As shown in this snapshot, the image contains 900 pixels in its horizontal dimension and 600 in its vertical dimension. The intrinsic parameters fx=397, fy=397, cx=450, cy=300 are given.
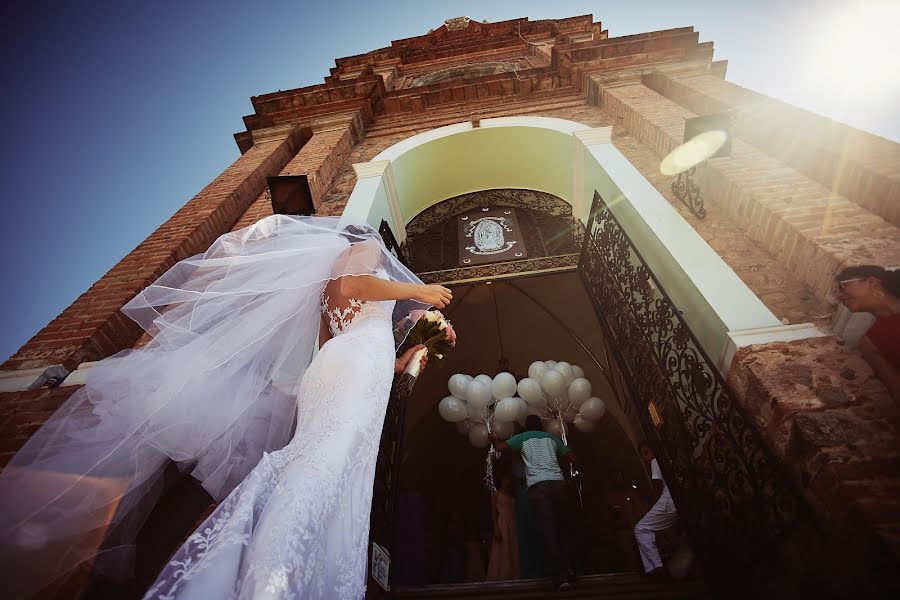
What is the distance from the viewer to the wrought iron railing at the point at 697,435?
2.28m

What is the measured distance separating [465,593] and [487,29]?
1569 centimetres

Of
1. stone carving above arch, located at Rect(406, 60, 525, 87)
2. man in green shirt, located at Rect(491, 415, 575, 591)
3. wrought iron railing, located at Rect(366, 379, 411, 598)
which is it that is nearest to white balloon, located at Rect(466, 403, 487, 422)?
man in green shirt, located at Rect(491, 415, 575, 591)

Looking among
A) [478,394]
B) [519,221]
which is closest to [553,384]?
[478,394]

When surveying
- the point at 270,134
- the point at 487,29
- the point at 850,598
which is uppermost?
the point at 487,29

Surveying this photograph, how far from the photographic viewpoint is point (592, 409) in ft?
20.3

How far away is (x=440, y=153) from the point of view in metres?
6.21

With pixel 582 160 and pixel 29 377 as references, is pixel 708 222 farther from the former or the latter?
pixel 29 377

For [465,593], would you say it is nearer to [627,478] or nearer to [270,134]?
[627,478]

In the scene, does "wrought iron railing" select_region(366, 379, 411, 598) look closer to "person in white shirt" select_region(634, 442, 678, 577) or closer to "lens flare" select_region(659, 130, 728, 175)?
"person in white shirt" select_region(634, 442, 678, 577)

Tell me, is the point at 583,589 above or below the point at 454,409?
above

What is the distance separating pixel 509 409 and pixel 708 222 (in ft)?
12.1

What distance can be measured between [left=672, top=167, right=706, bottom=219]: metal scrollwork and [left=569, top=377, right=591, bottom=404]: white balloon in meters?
3.31

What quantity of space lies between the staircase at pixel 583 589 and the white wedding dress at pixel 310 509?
2719mm

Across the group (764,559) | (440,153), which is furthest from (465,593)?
(440,153)
